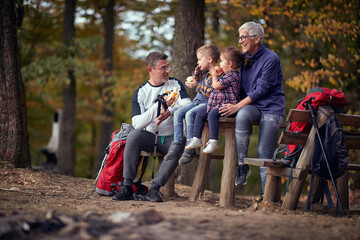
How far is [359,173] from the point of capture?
1017 cm

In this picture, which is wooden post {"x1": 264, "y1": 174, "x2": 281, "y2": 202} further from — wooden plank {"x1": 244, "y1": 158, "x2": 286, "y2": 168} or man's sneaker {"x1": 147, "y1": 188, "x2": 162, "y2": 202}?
man's sneaker {"x1": 147, "y1": 188, "x2": 162, "y2": 202}

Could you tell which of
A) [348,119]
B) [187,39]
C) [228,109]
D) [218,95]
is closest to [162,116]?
[218,95]

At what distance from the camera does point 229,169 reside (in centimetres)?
505

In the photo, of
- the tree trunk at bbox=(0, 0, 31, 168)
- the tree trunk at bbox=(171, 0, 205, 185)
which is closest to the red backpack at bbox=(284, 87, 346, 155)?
the tree trunk at bbox=(171, 0, 205, 185)

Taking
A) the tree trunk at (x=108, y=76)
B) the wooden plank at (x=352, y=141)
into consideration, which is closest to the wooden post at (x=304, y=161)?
the wooden plank at (x=352, y=141)

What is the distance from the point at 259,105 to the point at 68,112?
10183 mm

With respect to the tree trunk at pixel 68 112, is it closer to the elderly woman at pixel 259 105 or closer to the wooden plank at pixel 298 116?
the elderly woman at pixel 259 105

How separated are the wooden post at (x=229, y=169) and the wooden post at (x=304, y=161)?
0.67m

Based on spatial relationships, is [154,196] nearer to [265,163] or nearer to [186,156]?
[186,156]

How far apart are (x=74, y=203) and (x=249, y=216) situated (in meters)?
1.99

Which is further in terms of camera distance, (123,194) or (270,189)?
(123,194)

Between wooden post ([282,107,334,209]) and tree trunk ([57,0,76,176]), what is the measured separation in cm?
1009

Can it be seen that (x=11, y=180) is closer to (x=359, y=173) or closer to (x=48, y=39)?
(x=359, y=173)

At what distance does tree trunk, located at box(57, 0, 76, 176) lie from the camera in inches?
539
